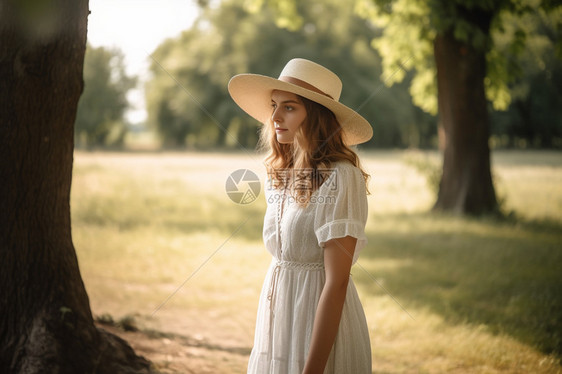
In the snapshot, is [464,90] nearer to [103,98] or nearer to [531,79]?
[531,79]

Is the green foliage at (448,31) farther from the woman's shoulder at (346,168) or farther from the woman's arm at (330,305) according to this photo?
the woman's arm at (330,305)

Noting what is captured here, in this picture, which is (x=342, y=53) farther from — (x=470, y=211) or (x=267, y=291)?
(x=267, y=291)

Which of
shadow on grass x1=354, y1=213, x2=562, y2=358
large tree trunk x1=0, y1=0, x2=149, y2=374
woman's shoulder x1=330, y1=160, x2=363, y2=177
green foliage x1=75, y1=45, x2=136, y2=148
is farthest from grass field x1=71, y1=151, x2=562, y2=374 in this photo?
green foliage x1=75, y1=45, x2=136, y2=148

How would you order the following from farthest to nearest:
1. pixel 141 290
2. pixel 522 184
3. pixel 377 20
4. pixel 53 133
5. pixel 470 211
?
pixel 522 184, pixel 377 20, pixel 470 211, pixel 141 290, pixel 53 133

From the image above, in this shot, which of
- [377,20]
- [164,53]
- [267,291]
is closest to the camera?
[267,291]

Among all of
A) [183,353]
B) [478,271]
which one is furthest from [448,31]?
[183,353]

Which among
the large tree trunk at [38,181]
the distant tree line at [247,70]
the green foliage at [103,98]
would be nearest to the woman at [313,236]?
the large tree trunk at [38,181]

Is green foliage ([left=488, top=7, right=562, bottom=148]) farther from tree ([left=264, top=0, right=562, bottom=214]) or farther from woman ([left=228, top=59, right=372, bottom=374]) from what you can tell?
woman ([left=228, top=59, right=372, bottom=374])

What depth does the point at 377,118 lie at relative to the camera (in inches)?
1734

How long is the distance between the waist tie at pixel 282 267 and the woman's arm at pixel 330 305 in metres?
0.17

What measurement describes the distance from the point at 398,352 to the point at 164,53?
49681 mm

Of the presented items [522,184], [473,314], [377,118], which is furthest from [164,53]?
[473,314]

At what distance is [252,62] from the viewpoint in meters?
39.6

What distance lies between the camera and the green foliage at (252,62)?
132ft
